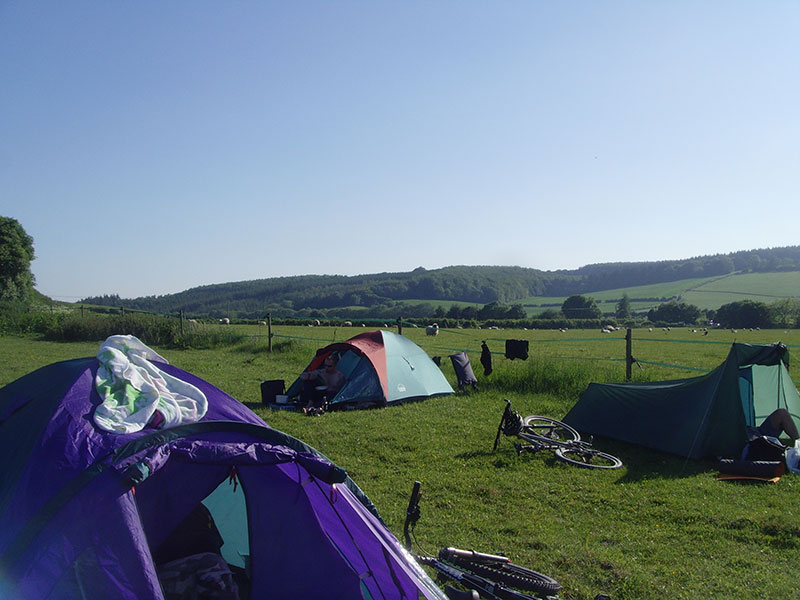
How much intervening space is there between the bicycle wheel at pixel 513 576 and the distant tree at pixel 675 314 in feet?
208

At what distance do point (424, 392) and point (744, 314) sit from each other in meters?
55.1

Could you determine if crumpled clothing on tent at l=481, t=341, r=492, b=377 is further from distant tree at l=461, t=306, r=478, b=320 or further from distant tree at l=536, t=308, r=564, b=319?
distant tree at l=461, t=306, r=478, b=320

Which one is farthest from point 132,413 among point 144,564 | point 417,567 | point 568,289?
point 568,289

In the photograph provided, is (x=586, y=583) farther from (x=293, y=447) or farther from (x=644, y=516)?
(x=293, y=447)

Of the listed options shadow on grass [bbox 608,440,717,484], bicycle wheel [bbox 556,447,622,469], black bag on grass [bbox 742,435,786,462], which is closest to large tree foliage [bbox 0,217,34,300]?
bicycle wheel [bbox 556,447,622,469]

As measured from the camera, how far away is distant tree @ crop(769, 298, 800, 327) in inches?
2077

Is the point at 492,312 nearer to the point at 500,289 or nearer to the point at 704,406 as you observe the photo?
the point at 500,289

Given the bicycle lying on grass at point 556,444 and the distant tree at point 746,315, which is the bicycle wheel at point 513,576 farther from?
the distant tree at point 746,315

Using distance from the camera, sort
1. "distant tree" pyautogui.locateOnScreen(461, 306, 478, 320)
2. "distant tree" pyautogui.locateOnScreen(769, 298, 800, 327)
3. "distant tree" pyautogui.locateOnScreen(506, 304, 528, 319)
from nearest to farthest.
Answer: "distant tree" pyautogui.locateOnScreen(769, 298, 800, 327) < "distant tree" pyautogui.locateOnScreen(506, 304, 528, 319) < "distant tree" pyautogui.locateOnScreen(461, 306, 478, 320)

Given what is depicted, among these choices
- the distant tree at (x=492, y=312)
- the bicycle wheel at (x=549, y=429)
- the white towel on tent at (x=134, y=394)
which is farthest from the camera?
the distant tree at (x=492, y=312)

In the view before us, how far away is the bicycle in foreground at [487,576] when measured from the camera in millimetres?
3865

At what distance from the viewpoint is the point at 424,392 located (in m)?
11.6

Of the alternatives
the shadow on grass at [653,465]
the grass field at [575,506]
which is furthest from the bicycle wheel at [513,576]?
the shadow on grass at [653,465]

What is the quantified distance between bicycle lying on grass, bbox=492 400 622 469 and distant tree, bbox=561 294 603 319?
4364cm
